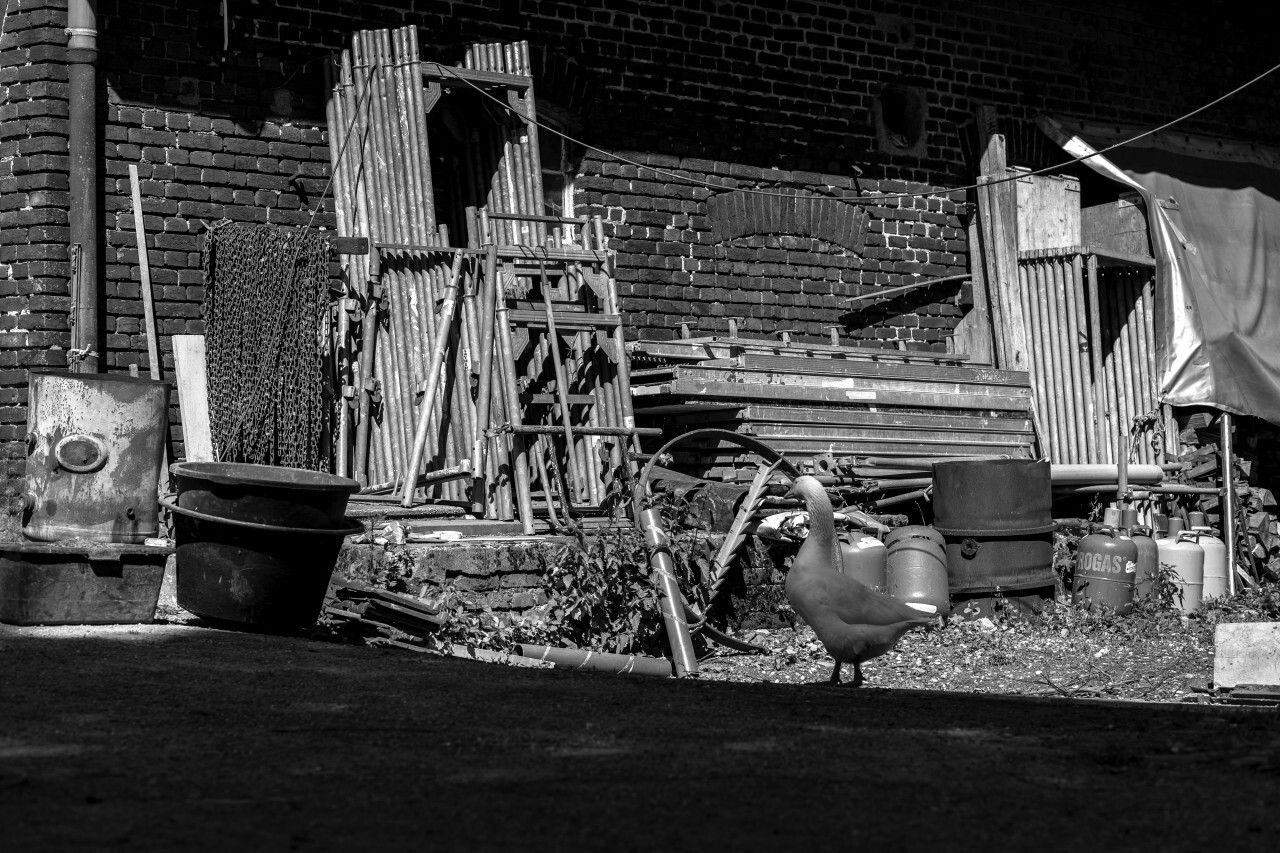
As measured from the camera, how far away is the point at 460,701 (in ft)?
18.7

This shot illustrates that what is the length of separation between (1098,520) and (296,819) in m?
10.5

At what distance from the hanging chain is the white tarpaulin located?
7.30 meters

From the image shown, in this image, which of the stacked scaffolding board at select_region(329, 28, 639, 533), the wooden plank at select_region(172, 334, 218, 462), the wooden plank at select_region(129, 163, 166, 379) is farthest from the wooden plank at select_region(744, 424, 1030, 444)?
the wooden plank at select_region(129, 163, 166, 379)

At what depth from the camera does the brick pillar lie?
9.91 meters

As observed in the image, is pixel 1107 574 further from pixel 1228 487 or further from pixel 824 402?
pixel 1228 487

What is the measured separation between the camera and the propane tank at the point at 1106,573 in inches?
436

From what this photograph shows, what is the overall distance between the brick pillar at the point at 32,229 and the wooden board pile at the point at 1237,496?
9.37 metres

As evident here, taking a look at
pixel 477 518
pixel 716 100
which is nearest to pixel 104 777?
pixel 477 518

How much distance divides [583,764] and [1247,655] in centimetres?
491

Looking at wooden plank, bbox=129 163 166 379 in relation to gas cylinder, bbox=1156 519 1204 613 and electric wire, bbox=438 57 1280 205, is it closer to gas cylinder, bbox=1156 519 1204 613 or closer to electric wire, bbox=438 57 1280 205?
electric wire, bbox=438 57 1280 205

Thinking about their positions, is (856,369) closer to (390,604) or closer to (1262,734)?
(390,604)

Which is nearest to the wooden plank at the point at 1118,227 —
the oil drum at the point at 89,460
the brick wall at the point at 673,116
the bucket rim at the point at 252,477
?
the brick wall at the point at 673,116

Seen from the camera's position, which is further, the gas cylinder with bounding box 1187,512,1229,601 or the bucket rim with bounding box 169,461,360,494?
the gas cylinder with bounding box 1187,512,1229,601

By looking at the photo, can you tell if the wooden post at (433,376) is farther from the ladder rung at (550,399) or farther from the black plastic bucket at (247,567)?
the black plastic bucket at (247,567)
